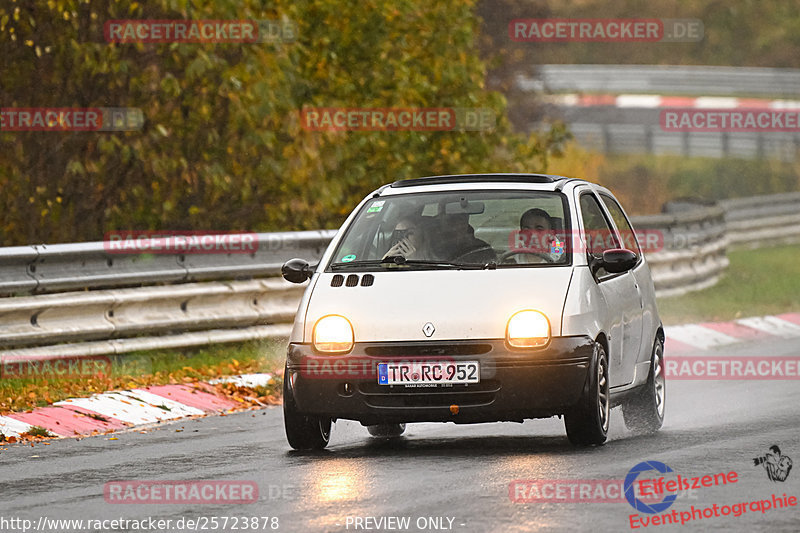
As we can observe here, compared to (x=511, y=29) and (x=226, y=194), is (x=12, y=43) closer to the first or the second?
(x=226, y=194)

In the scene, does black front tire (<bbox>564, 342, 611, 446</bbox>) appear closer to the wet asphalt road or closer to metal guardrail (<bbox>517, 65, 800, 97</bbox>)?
the wet asphalt road

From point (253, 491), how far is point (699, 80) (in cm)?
5311

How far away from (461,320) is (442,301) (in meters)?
0.19

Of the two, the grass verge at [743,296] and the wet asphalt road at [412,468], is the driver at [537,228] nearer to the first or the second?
the wet asphalt road at [412,468]

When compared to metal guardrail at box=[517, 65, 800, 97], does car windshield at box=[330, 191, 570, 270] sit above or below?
below

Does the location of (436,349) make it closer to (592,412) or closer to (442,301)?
(442,301)

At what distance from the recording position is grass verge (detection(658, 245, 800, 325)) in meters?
20.2

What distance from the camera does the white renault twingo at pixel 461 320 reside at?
31.5 feet

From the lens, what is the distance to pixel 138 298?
45.0 feet

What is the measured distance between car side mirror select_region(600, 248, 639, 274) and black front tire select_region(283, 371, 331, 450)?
6.14 feet

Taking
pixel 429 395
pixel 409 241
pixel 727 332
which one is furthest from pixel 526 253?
pixel 727 332

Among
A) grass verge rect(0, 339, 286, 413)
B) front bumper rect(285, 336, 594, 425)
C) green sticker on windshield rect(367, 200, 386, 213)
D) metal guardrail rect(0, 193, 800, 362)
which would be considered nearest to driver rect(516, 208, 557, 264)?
front bumper rect(285, 336, 594, 425)

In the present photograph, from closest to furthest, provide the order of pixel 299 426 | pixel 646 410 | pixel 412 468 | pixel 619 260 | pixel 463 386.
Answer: pixel 412 468 < pixel 463 386 < pixel 299 426 < pixel 619 260 < pixel 646 410

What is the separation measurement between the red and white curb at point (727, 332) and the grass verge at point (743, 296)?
798mm
